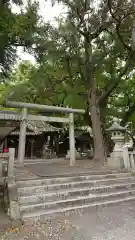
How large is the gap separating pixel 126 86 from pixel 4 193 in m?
15.1

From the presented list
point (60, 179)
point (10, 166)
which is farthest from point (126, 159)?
point (10, 166)

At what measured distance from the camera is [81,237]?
4.23 metres

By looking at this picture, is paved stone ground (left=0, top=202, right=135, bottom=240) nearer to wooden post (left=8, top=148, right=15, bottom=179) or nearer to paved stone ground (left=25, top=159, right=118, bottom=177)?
wooden post (left=8, top=148, right=15, bottom=179)

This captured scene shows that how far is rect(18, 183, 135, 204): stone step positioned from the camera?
5770 millimetres

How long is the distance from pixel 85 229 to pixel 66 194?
66.7 inches

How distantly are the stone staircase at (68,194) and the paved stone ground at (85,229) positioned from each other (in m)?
0.38

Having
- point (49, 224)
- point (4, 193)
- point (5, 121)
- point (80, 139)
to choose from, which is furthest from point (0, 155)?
point (80, 139)

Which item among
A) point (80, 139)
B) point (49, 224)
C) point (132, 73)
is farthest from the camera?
point (80, 139)

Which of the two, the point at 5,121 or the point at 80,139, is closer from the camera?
the point at 5,121

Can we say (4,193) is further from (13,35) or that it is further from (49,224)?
(13,35)

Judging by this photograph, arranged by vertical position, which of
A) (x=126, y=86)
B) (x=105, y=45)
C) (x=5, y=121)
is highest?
(x=105, y=45)

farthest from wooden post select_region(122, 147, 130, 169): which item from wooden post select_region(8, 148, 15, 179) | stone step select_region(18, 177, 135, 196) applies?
wooden post select_region(8, 148, 15, 179)

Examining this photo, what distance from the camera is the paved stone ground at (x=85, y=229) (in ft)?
14.0

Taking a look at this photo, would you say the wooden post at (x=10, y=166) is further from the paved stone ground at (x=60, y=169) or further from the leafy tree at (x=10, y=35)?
the leafy tree at (x=10, y=35)
